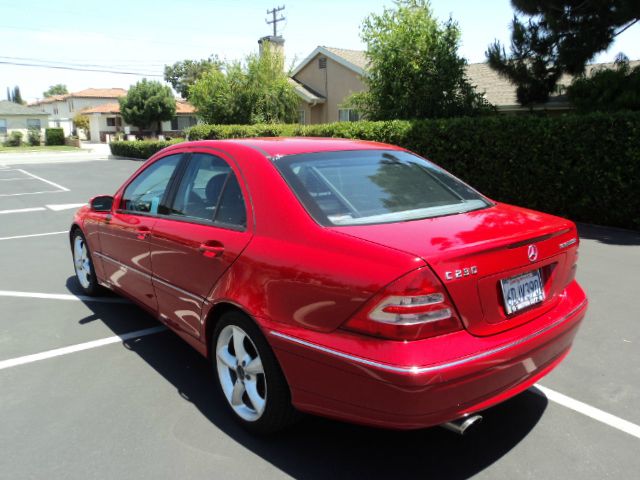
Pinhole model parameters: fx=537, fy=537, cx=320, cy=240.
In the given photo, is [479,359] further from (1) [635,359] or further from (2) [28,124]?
(2) [28,124]

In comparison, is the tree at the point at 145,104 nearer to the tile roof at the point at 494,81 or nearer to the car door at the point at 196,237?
the tile roof at the point at 494,81

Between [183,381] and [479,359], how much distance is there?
2172 mm

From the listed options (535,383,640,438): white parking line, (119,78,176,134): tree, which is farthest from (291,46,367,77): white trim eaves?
(119,78,176,134): tree

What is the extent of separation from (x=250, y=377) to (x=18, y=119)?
7626 centimetres

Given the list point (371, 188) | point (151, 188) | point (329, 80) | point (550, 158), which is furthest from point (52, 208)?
point (329, 80)

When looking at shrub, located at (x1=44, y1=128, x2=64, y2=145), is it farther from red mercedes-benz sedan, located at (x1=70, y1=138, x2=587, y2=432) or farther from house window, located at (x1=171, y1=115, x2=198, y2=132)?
red mercedes-benz sedan, located at (x1=70, y1=138, x2=587, y2=432)

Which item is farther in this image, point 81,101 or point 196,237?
point 81,101

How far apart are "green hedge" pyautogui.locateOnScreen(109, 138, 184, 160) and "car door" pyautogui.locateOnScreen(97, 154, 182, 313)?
30.4m

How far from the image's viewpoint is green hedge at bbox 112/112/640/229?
28.6ft

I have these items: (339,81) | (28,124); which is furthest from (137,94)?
(339,81)

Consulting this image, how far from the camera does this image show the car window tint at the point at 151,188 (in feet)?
13.1

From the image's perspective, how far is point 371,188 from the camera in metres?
3.17

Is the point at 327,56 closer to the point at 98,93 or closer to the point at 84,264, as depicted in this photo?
the point at 84,264

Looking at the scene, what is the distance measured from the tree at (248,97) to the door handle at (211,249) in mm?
26411
